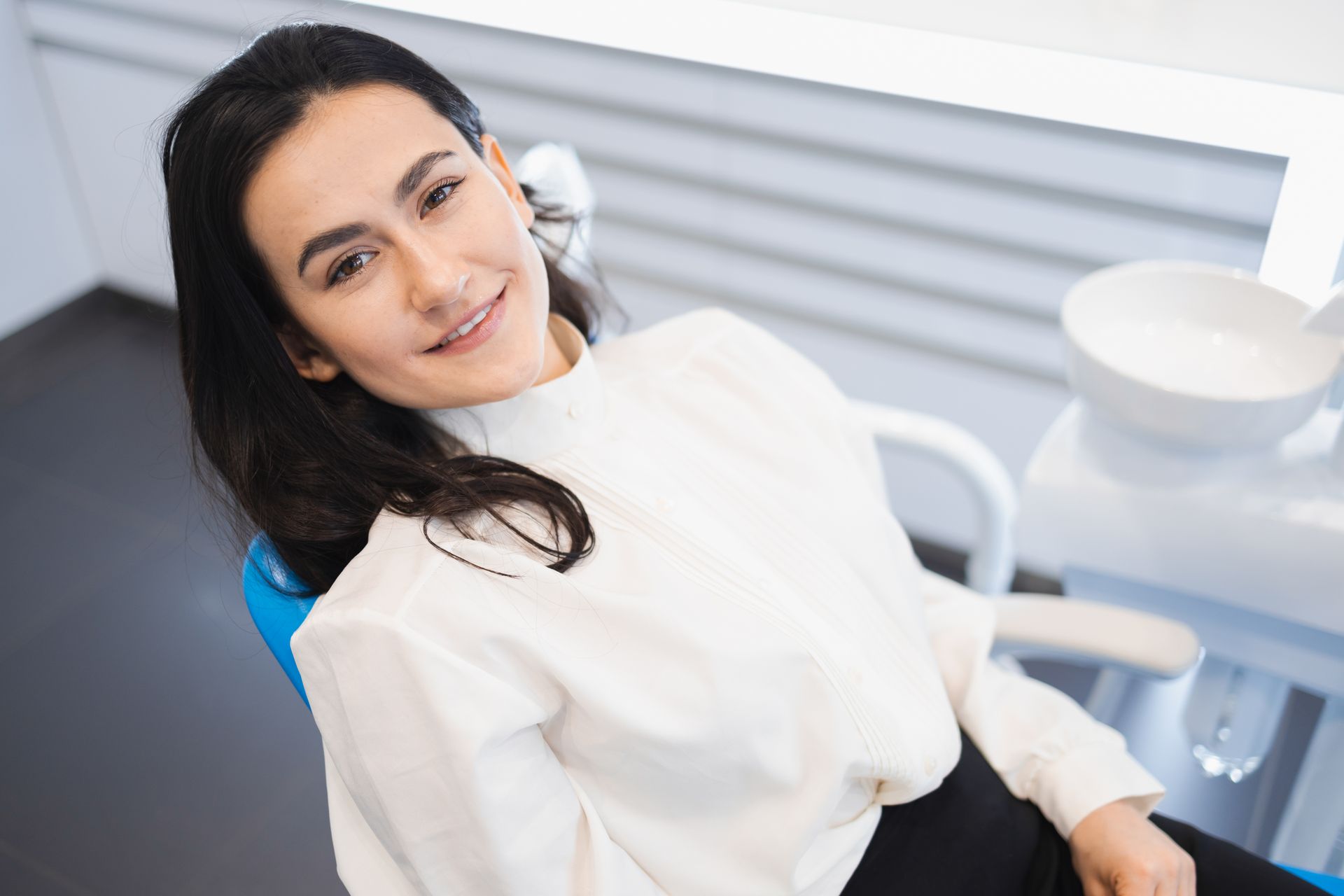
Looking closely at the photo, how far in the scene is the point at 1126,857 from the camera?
1.14 m

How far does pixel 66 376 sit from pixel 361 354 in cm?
251

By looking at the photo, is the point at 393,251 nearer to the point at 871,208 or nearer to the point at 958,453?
the point at 958,453

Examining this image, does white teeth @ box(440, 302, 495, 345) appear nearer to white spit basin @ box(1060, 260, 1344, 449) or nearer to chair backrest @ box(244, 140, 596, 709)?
chair backrest @ box(244, 140, 596, 709)

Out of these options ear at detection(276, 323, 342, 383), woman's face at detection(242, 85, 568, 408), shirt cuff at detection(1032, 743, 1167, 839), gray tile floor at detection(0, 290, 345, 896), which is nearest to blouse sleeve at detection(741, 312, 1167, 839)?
shirt cuff at detection(1032, 743, 1167, 839)

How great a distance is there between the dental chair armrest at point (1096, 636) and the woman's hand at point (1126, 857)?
163mm

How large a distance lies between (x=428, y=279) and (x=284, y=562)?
333mm

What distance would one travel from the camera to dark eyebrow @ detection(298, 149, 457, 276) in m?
0.97

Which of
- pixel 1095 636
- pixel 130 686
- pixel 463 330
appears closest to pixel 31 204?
pixel 130 686

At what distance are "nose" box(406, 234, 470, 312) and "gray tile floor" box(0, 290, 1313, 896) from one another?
2.38 ft

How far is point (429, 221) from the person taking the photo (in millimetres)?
1033

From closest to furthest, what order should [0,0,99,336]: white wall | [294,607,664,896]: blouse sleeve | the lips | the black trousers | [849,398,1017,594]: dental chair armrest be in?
[294,607,664,896]: blouse sleeve
the lips
the black trousers
[849,398,1017,594]: dental chair armrest
[0,0,99,336]: white wall

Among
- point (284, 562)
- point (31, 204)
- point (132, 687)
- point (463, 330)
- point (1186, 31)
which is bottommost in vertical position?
point (132, 687)

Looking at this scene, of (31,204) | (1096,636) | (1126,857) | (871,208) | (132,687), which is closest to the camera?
(1126,857)

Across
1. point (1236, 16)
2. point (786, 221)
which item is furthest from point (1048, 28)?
point (786, 221)
